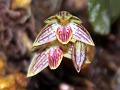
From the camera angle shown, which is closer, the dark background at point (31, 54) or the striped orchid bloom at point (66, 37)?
the striped orchid bloom at point (66, 37)

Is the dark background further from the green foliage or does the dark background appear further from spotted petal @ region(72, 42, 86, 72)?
spotted petal @ region(72, 42, 86, 72)

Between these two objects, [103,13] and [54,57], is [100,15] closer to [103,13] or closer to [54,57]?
[103,13]

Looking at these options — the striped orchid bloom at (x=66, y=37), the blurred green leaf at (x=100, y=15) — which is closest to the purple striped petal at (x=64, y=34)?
the striped orchid bloom at (x=66, y=37)

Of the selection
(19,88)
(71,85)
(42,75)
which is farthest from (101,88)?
(19,88)

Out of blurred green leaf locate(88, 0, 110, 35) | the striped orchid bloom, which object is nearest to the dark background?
blurred green leaf locate(88, 0, 110, 35)

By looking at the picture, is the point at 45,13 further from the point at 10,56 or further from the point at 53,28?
the point at 53,28

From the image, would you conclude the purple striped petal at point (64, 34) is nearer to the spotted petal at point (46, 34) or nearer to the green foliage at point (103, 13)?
the spotted petal at point (46, 34)
